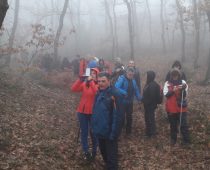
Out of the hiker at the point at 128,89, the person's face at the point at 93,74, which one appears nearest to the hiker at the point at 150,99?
the hiker at the point at 128,89

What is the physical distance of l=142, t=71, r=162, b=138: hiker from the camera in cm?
1127

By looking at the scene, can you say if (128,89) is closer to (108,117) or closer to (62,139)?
(62,139)

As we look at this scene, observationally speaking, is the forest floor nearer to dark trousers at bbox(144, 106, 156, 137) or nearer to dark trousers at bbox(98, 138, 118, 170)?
dark trousers at bbox(144, 106, 156, 137)

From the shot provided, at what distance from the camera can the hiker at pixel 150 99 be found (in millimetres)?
11266

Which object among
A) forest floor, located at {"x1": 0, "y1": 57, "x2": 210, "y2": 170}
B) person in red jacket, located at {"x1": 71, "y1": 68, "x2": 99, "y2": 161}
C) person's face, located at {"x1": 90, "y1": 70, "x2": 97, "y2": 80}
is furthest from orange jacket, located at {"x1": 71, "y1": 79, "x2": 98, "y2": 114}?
forest floor, located at {"x1": 0, "y1": 57, "x2": 210, "y2": 170}

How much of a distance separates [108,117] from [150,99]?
4249mm

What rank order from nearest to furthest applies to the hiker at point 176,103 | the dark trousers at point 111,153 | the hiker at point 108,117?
1. the hiker at point 108,117
2. the dark trousers at point 111,153
3. the hiker at point 176,103

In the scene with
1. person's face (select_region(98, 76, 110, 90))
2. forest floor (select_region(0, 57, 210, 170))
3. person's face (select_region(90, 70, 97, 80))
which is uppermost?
person's face (select_region(90, 70, 97, 80))

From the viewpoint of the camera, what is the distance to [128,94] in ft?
37.5

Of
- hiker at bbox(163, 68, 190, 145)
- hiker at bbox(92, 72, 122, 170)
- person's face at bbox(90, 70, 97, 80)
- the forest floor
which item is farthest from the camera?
hiker at bbox(163, 68, 190, 145)

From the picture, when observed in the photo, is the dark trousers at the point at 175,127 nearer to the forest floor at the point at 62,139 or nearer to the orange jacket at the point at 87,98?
the forest floor at the point at 62,139

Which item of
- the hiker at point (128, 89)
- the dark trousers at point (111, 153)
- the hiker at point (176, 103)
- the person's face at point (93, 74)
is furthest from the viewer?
the hiker at point (128, 89)

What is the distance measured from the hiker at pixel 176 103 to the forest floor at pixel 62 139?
419 millimetres

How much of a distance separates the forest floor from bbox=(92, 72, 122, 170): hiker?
113 centimetres
